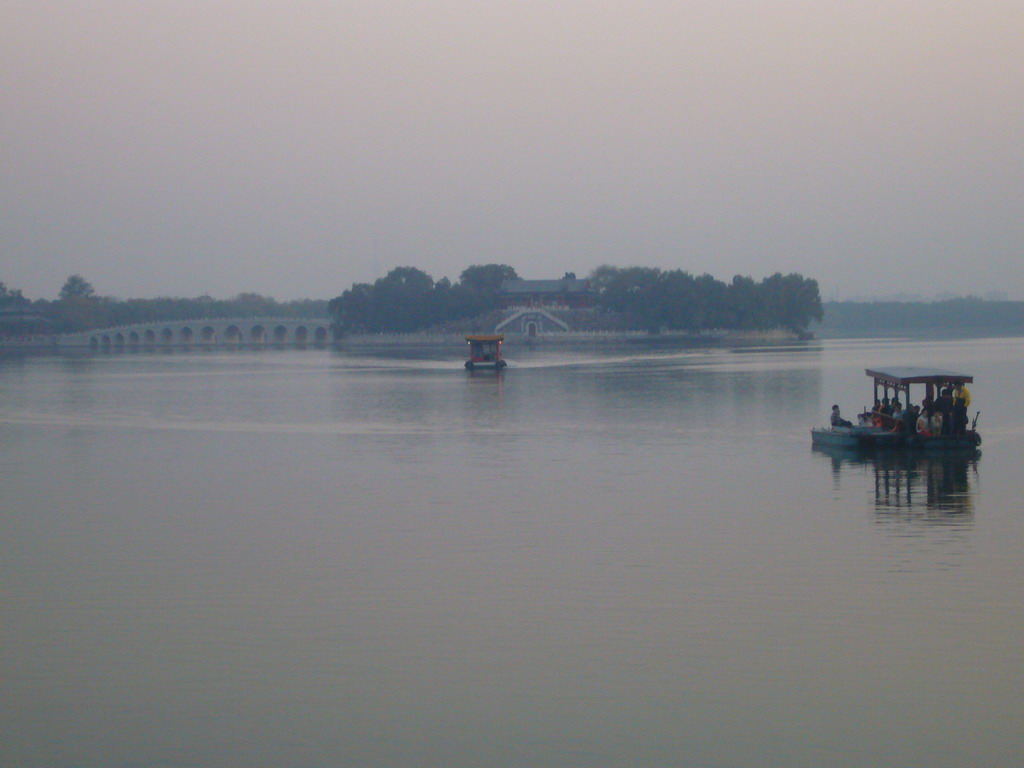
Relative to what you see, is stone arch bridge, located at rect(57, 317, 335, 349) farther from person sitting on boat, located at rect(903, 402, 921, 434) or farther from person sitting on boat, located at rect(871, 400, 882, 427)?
person sitting on boat, located at rect(903, 402, 921, 434)

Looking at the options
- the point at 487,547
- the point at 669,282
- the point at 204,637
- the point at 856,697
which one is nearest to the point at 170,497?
the point at 487,547

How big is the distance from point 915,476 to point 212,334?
129m

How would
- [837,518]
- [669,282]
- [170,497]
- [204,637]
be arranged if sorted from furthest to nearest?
[669,282], [170,497], [837,518], [204,637]

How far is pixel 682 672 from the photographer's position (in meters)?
8.49

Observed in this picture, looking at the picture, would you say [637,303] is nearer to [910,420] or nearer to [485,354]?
[485,354]

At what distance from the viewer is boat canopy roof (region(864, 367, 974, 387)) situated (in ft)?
66.1

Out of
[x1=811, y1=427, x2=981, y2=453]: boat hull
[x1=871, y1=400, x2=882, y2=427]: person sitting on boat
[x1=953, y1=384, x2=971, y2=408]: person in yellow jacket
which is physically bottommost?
[x1=811, y1=427, x2=981, y2=453]: boat hull

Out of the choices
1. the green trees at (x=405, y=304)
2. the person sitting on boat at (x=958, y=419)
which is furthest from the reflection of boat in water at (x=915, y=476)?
the green trees at (x=405, y=304)

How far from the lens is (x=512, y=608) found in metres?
10.3

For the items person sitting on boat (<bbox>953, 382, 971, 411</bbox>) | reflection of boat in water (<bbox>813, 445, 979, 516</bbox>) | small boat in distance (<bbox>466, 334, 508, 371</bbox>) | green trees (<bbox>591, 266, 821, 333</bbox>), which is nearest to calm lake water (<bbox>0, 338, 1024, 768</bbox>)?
reflection of boat in water (<bbox>813, 445, 979, 516</bbox>)

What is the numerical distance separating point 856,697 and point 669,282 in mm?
101121

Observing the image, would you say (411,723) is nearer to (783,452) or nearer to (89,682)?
(89,682)

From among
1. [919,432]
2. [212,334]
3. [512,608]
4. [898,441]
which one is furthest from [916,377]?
[212,334]

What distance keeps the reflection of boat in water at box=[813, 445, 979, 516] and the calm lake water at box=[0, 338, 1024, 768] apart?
0.32 ft
